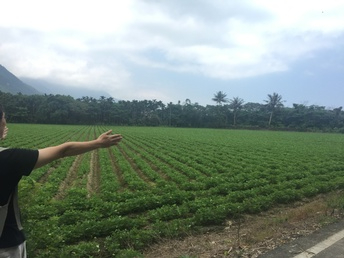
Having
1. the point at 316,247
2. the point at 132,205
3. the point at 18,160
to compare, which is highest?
the point at 18,160

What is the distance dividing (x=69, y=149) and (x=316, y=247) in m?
4.91

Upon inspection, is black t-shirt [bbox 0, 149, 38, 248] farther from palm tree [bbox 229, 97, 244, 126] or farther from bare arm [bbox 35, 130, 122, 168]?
palm tree [bbox 229, 97, 244, 126]

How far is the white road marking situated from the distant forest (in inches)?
3834

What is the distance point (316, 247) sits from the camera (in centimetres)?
554

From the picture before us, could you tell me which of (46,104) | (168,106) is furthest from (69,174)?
(168,106)

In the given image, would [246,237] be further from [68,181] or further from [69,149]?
[68,181]

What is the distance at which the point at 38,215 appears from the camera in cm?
804

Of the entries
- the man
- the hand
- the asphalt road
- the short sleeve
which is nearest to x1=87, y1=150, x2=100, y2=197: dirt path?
the asphalt road

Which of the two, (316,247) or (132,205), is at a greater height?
(316,247)

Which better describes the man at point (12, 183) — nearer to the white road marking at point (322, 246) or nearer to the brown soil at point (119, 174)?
the white road marking at point (322, 246)

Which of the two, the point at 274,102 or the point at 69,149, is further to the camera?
the point at 274,102

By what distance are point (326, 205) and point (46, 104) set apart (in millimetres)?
101964

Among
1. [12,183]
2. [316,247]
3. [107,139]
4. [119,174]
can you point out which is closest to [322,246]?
[316,247]

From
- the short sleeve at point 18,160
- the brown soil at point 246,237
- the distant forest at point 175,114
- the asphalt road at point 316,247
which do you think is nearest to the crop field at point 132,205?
the brown soil at point 246,237
